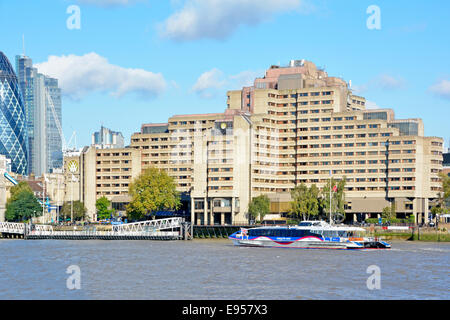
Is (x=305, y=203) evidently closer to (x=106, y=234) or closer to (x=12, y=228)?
(x=106, y=234)

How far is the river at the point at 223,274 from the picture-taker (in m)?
63.8

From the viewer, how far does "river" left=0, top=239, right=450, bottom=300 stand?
63750 mm

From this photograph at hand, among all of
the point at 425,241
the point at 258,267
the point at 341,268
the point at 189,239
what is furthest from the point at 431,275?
the point at 189,239

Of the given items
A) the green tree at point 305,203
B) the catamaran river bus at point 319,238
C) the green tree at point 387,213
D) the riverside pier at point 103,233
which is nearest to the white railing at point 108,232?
the riverside pier at point 103,233

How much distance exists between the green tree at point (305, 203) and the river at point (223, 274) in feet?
244

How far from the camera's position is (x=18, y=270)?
270ft

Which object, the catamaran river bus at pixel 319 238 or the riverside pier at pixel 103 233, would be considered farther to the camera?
the riverside pier at pixel 103 233

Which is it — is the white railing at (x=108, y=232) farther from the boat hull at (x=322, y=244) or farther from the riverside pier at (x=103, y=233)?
the boat hull at (x=322, y=244)

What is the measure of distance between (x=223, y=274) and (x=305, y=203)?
11271 cm

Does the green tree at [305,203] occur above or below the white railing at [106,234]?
Answer: above

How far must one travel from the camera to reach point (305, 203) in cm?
18900

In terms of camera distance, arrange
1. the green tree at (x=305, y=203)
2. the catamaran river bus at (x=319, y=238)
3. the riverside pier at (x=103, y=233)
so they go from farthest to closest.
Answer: the green tree at (x=305, y=203), the riverside pier at (x=103, y=233), the catamaran river bus at (x=319, y=238)

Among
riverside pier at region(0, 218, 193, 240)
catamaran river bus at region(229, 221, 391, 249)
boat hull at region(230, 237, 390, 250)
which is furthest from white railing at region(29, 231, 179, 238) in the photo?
boat hull at region(230, 237, 390, 250)

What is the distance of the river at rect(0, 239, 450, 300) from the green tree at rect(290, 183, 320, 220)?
7436cm
